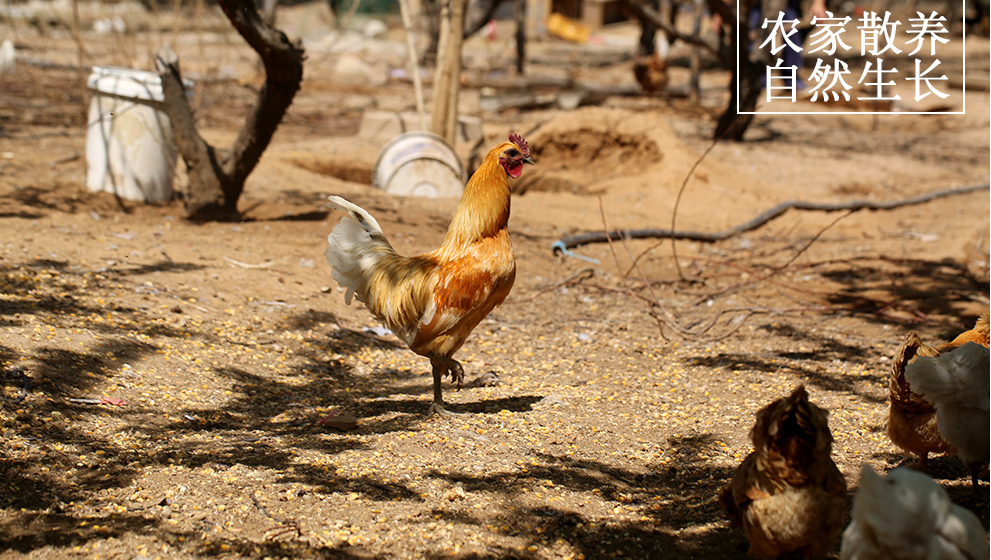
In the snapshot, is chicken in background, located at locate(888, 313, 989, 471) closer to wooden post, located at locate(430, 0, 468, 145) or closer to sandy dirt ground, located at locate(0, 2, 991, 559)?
sandy dirt ground, located at locate(0, 2, 991, 559)

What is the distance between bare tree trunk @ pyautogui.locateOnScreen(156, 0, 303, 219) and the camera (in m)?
6.07

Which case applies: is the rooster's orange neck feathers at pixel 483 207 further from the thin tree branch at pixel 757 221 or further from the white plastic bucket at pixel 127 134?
the white plastic bucket at pixel 127 134

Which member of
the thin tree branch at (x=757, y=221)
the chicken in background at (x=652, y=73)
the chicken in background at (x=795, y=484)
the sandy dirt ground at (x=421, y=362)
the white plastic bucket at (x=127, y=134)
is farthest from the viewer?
the chicken in background at (x=652, y=73)

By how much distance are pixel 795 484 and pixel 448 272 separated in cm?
194

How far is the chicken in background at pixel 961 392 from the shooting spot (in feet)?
9.74

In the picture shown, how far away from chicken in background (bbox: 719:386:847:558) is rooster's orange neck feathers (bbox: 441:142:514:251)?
178 centimetres

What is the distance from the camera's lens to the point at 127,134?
6.91 m

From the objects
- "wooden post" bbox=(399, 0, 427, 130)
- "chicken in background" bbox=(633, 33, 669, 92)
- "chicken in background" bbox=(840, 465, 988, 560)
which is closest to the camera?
"chicken in background" bbox=(840, 465, 988, 560)

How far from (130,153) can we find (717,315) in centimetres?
526

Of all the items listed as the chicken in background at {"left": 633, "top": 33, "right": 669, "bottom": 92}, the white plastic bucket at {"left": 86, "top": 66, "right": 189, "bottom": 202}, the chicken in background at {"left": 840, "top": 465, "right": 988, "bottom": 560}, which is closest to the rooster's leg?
the chicken in background at {"left": 840, "top": 465, "right": 988, "bottom": 560}

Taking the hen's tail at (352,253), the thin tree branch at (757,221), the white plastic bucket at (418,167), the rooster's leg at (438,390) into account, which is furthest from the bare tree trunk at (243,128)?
→ the rooster's leg at (438,390)

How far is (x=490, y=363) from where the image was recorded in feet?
17.0

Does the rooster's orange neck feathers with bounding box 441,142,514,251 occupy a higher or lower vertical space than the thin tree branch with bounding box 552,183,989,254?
higher

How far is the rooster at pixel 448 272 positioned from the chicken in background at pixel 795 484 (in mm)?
1647
